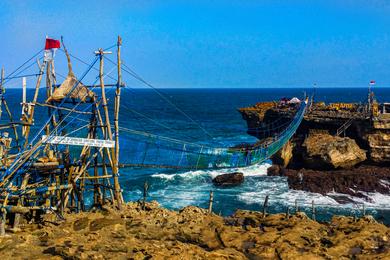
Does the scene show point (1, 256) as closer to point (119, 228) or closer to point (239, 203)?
point (119, 228)

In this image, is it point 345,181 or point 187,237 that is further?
point 345,181

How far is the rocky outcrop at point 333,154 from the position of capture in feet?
120

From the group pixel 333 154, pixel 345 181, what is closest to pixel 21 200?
pixel 345 181

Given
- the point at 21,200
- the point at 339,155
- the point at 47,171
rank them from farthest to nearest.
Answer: the point at 339,155 → the point at 47,171 → the point at 21,200

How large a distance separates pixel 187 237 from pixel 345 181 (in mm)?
21158

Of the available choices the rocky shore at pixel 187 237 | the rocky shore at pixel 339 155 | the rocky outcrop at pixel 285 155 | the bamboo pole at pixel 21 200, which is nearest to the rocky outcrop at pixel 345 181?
the rocky shore at pixel 339 155

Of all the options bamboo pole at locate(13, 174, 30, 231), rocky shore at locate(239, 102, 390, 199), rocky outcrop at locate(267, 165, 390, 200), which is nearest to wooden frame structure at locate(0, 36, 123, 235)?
bamboo pole at locate(13, 174, 30, 231)

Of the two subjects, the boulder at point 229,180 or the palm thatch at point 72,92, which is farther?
the boulder at point 229,180

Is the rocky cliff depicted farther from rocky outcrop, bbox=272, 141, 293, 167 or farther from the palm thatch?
the palm thatch

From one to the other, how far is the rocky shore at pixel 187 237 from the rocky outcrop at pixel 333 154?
53.2 feet

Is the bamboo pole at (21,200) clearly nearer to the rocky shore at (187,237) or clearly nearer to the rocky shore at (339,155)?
the rocky shore at (187,237)

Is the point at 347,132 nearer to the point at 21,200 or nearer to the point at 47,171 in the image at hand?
the point at 47,171

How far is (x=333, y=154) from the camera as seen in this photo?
1442 inches

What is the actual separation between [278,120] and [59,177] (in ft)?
108
